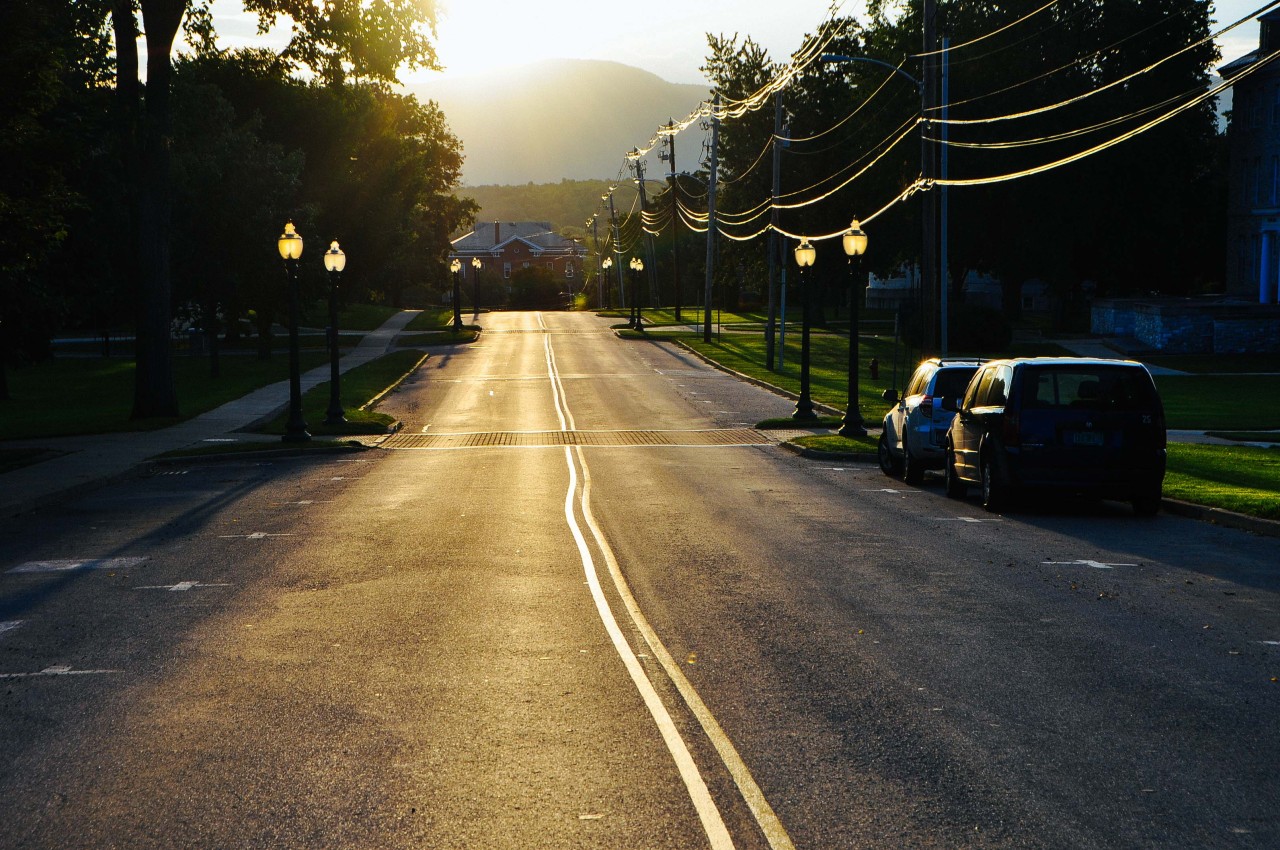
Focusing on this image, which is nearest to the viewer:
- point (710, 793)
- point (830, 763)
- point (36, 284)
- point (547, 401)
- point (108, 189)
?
point (710, 793)

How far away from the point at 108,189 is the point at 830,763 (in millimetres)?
48058

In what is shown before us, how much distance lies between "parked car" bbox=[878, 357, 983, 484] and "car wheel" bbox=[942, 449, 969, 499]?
1.03 metres

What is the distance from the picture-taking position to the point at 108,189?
4919 centimetres

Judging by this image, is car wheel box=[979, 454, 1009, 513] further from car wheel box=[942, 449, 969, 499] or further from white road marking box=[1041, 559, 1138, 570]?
white road marking box=[1041, 559, 1138, 570]

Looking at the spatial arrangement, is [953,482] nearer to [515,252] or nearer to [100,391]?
[100,391]

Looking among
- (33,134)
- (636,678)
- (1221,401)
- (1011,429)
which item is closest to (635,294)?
(1221,401)

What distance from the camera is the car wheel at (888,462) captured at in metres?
22.5

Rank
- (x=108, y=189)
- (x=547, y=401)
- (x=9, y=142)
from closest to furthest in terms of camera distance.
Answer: (x=9, y=142) < (x=547, y=401) < (x=108, y=189)

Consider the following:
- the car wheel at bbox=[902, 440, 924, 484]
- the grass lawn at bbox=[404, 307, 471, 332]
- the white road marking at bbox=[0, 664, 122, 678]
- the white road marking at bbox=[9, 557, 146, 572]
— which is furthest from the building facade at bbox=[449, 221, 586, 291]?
the white road marking at bbox=[0, 664, 122, 678]

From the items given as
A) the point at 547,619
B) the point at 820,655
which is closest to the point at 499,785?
the point at 820,655

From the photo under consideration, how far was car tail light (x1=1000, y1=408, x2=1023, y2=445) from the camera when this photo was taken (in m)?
16.8

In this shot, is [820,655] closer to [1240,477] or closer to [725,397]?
[1240,477]

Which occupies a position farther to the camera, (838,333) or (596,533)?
(838,333)

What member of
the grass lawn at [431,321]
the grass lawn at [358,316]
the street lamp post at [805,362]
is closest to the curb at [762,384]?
the street lamp post at [805,362]
